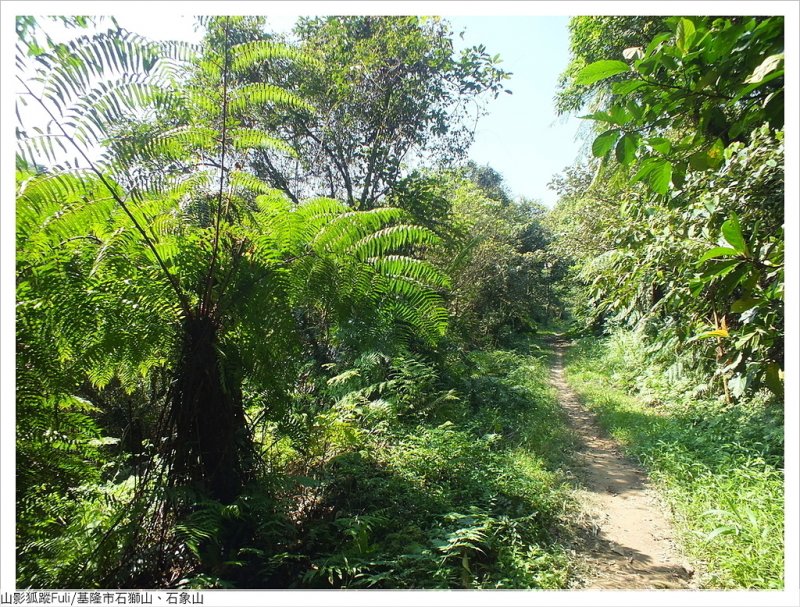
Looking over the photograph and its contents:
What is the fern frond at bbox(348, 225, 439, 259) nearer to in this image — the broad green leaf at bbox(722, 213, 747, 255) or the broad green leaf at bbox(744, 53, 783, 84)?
the broad green leaf at bbox(722, 213, 747, 255)

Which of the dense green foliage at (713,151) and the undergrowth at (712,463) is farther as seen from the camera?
the undergrowth at (712,463)

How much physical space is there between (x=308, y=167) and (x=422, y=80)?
1731 millimetres

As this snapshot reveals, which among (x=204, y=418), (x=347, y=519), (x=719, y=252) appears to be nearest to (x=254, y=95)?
(x=204, y=418)

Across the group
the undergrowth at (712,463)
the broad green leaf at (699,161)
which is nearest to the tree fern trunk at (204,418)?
the broad green leaf at (699,161)

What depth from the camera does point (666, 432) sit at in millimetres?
4734

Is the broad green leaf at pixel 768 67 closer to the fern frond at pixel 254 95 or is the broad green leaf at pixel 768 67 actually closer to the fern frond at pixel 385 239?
the fern frond at pixel 385 239

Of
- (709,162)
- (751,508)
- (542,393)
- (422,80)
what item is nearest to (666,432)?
(751,508)

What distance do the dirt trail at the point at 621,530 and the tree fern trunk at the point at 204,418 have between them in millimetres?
1853

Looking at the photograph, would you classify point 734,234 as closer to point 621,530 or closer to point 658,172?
point 658,172

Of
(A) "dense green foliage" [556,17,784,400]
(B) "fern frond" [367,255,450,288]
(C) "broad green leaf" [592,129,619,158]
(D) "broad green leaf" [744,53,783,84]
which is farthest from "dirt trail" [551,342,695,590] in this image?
(D) "broad green leaf" [744,53,783,84]

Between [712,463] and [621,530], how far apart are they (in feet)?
4.50

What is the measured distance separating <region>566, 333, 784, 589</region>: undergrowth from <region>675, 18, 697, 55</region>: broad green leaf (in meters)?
2.26

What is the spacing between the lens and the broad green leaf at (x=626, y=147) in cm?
133

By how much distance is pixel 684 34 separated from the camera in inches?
47.1
